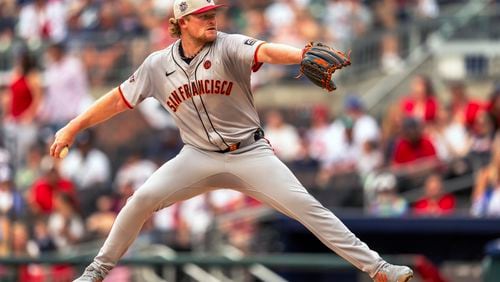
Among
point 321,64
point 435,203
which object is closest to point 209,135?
point 321,64

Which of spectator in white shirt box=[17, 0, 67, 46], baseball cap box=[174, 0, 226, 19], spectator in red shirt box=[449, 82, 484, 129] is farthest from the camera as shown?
spectator in white shirt box=[17, 0, 67, 46]

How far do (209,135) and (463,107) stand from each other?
6.88 m

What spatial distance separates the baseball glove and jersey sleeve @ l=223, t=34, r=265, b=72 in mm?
435

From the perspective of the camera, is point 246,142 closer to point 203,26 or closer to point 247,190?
point 247,190

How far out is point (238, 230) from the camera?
48.6ft

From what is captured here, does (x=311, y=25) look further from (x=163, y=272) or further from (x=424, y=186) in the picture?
(x=163, y=272)

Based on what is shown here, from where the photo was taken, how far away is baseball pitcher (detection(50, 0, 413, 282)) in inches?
345

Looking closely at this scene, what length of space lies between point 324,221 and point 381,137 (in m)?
7.48

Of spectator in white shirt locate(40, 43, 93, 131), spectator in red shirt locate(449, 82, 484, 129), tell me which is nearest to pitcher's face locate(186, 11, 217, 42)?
spectator in red shirt locate(449, 82, 484, 129)

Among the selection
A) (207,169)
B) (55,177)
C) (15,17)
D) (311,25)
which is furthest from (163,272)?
(15,17)

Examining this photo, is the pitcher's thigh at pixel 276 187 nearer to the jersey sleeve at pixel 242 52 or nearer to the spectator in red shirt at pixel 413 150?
the jersey sleeve at pixel 242 52

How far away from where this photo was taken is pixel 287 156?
53.6ft

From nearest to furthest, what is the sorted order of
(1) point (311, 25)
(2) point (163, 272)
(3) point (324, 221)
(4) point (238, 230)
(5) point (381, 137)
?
(3) point (324, 221), (2) point (163, 272), (4) point (238, 230), (5) point (381, 137), (1) point (311, 25)

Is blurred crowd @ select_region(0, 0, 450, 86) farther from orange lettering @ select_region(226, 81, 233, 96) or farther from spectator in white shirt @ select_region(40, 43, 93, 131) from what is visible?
orange lettering @ select_region(226, 81, 233, 96)
